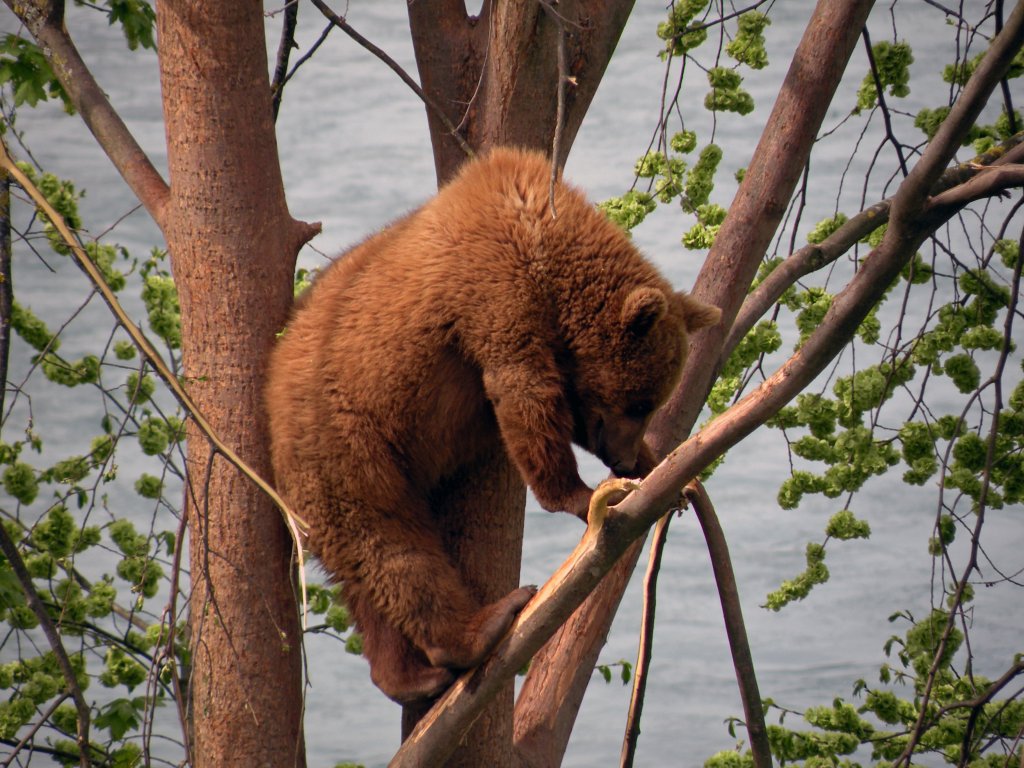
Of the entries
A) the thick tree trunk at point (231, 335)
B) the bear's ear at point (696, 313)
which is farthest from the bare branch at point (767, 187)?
the thick tree trunk at point (231, 335)

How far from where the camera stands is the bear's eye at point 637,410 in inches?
→ 110

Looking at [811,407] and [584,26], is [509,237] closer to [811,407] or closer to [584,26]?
[584,26]

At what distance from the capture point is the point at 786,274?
314cm

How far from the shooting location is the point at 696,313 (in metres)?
2.92

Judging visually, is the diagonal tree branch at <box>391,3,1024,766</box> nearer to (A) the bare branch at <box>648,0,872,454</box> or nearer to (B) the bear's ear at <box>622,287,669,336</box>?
(B) the bear's ear at <box>622,287,669,336</box>

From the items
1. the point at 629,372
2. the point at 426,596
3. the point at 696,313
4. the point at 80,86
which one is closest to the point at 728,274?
the point at 696,313

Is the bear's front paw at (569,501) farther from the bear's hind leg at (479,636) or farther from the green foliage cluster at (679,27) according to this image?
the green foliage cluster at (679,27)

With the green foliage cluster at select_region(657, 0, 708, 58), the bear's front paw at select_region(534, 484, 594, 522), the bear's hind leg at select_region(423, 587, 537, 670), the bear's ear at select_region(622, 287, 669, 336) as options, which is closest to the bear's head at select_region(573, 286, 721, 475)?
the bear's ear at select_region(622, 287, 669, 336)

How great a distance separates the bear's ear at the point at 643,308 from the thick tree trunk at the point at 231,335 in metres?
0.86

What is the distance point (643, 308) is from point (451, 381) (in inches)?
18.2

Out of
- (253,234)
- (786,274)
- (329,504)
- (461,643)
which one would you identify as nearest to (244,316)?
(253,234)

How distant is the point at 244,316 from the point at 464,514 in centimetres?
71

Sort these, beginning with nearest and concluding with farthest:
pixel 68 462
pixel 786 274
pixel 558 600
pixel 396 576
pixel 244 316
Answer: pixel 558 600
pixel 396 576
pixel 244 316
pixel 786 274
pixel 68 462

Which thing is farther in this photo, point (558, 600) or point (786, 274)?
point (786, 274)
